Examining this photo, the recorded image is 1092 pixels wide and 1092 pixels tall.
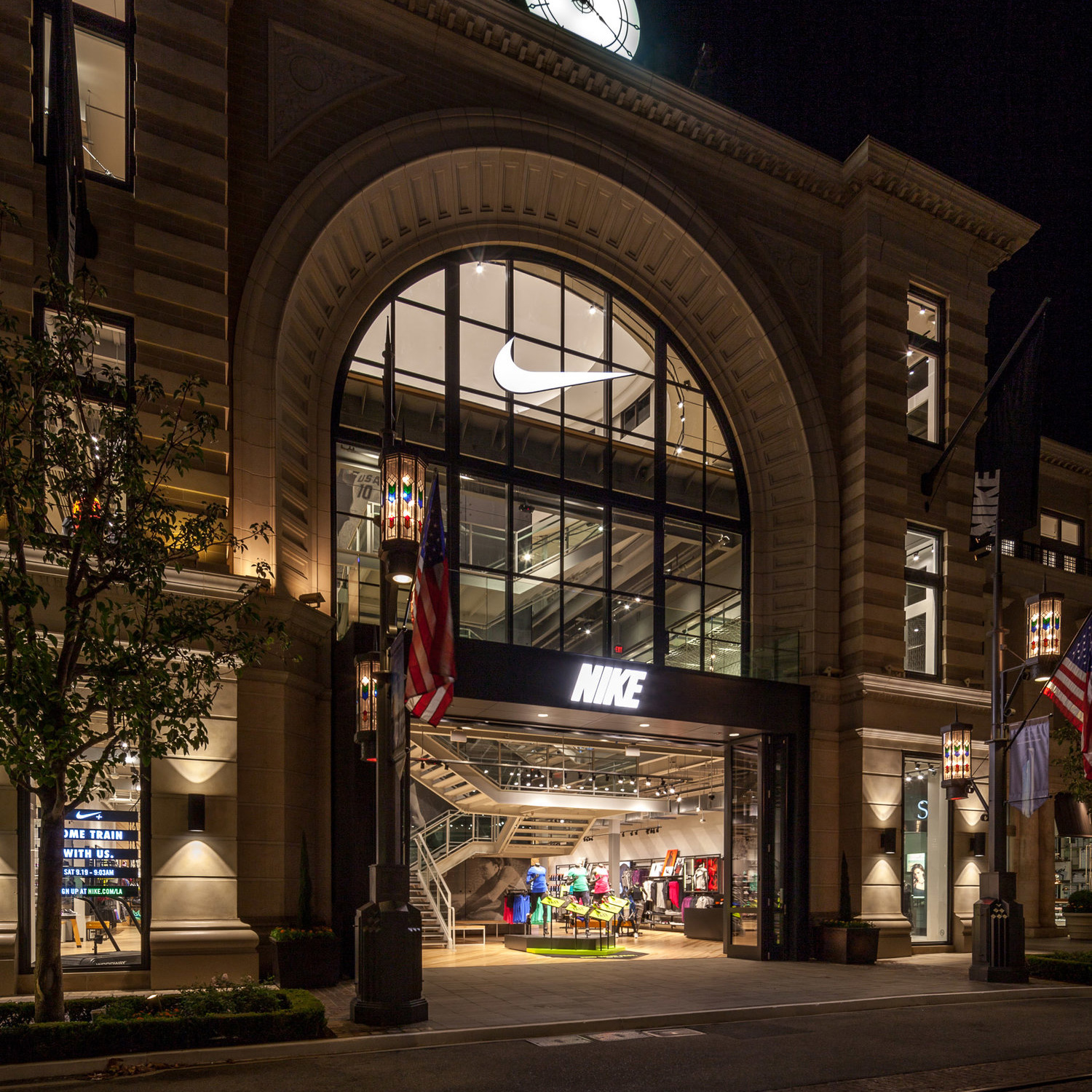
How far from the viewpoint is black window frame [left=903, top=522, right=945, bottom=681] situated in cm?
2716

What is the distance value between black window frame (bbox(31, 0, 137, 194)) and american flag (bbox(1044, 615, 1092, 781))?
18636 mm

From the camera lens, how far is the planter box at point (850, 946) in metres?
23.2

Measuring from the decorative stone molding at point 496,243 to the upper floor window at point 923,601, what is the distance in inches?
103

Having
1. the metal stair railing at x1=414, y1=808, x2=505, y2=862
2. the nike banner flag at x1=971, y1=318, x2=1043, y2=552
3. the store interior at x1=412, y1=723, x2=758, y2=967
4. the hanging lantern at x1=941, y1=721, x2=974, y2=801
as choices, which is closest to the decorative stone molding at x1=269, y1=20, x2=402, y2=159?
the store interior at x1=412, y1=723, x2=758, y2=967

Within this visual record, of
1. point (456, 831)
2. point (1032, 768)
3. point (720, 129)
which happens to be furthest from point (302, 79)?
point (456, 831)

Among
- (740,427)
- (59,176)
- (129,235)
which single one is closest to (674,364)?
(740,427)

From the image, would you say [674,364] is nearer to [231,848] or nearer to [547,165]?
[547,165]

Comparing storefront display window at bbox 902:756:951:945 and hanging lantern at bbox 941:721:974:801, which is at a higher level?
hanging lantern at bbox 941:721:974:801

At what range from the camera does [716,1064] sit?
11.8 m

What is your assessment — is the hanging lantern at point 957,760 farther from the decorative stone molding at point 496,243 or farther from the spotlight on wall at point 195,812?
the spotlight on wall at point 195,812

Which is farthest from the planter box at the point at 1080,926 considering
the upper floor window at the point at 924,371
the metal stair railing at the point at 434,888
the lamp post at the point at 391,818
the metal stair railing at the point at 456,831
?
the lamp post at the point at 391,818

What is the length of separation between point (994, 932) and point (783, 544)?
11.0 meters

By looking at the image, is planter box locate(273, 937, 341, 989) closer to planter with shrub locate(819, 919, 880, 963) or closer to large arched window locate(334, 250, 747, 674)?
large arched window locate(334, 250, 747, 674)

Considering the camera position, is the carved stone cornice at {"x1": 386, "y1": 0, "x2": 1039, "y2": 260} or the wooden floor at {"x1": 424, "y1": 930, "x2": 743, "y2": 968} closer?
the wooden floor at {"x1": 424, "y1": 930, "x2": 743, "y2": 968}
